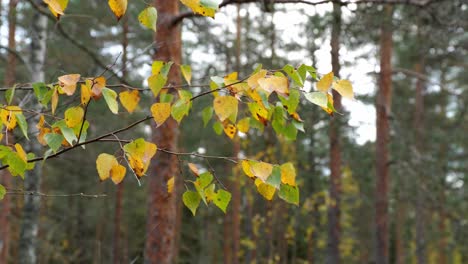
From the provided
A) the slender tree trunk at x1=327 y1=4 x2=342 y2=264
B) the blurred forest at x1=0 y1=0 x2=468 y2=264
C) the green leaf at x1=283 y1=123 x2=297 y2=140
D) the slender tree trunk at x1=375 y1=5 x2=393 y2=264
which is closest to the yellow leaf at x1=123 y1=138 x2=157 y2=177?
the green leaf at x1=283 y1=123 x2=297 y2=140

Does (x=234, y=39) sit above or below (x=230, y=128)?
above

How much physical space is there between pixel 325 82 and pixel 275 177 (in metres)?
0.34

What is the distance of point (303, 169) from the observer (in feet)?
54.4

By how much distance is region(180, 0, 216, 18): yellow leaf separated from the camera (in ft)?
5.60

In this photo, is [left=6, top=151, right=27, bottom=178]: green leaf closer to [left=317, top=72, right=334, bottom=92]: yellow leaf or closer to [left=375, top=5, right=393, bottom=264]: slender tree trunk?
[left=317, top=72, right=334, bottom=92]: yellow leaf

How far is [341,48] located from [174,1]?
718 cm

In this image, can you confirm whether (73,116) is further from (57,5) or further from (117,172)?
(57,5)

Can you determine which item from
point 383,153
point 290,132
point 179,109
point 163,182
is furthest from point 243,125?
→ point 383,153

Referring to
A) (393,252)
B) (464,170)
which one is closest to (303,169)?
(464,170)

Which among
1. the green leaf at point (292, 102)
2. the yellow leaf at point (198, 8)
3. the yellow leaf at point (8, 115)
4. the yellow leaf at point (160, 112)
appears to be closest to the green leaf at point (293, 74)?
the green leaf at point (292, 102)

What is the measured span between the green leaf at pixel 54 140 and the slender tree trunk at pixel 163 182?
3850mm

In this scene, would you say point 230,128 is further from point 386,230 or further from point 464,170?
point 464,170

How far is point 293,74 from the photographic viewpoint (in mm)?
1753

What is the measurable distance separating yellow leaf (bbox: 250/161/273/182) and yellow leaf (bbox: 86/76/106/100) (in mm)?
543
